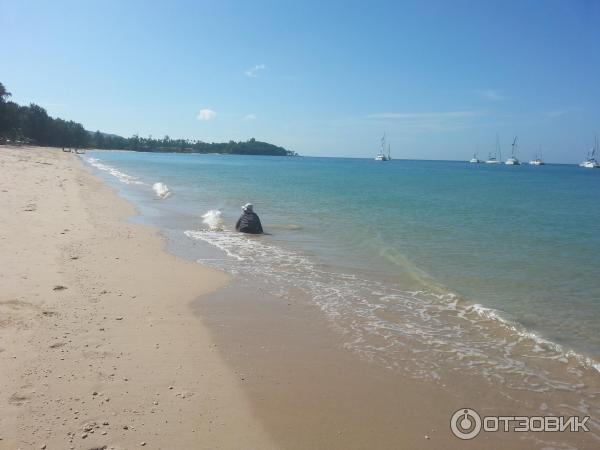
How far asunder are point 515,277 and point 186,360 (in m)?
9.24

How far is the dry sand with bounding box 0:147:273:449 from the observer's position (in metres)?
4.14

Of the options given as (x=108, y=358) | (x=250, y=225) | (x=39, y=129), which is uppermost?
(x=39, y=129)

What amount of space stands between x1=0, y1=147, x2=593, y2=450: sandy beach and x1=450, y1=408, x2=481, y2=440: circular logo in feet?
0.32

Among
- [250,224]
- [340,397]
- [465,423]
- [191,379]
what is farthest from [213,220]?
[465,423]

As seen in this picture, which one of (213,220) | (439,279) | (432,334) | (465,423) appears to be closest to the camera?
(465,423)

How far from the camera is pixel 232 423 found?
4480 mm

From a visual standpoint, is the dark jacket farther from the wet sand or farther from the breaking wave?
the wet sand

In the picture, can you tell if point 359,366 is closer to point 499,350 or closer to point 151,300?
point 499,350

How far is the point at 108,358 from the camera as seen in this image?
5504 millimetres

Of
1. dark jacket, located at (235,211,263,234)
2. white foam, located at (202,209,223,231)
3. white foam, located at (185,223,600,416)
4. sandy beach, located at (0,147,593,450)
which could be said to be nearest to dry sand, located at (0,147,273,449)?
sandy beach, located at (0,147,593,450)

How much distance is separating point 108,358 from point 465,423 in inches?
178

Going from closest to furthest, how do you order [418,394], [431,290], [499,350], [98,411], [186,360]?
[98,411] → [418,394] → [186,360] → [499,350] → [431,290]

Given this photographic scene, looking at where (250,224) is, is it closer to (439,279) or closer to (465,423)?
(439,279)

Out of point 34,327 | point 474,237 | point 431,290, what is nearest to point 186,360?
point 34,327
